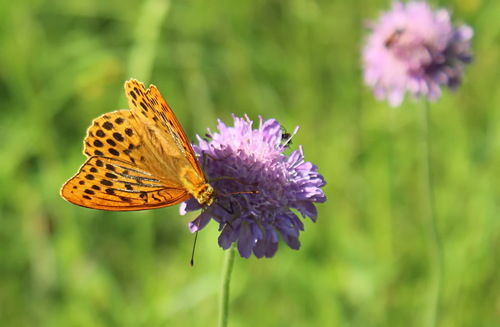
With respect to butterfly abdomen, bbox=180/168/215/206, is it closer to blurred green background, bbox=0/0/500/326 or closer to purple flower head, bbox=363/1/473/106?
blurred green background, bbox=0/0/500/326

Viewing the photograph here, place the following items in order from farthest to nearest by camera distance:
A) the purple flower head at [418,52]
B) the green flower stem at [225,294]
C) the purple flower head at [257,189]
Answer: the purple flower head at [418,52] < the purple flower head at [257,189] < the green flower stem at [225,294]

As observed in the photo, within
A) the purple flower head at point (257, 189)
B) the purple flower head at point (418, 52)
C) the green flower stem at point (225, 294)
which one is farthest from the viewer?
the purple flower head at point (418, 52)

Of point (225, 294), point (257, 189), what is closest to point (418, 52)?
point (257, 189)

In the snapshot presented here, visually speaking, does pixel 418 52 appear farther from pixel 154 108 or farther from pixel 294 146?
pixel 154 108

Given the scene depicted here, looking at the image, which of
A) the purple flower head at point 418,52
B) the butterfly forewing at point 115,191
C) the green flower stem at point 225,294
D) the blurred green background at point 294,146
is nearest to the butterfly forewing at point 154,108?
the butterfly forewing at point 115,191

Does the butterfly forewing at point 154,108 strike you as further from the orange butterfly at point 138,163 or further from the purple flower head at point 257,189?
the purple flower head at point 257,189

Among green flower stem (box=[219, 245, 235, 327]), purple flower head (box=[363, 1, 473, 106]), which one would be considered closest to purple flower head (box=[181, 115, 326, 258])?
green flower stem (box=[219, 245, 235, 327])

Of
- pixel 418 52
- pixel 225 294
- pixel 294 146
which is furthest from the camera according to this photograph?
pixel 294 146
